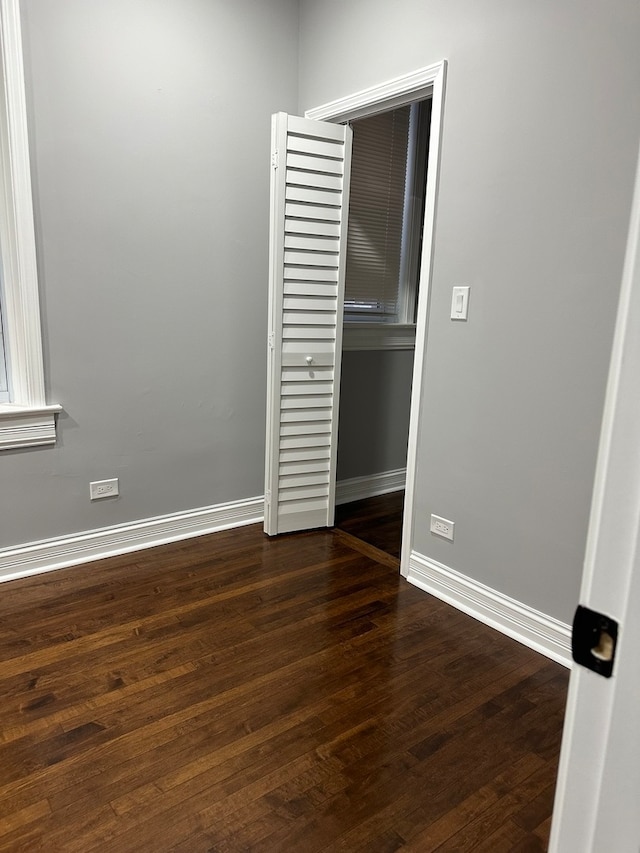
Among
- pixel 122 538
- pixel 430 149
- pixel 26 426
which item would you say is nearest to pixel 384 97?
pixel 430 149

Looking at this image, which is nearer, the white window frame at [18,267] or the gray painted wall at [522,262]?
the gray painted wall at [522,262]

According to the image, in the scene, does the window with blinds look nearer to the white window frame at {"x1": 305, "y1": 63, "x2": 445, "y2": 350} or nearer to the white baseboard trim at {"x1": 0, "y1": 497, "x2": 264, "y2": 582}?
the white window frame at {"x1": 305, "y1": 63, "x2": 445, "y2": 350}

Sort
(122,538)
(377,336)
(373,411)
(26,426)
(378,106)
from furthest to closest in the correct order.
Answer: (373,411) → (377,336) → (122,538) → (378,106) → (26,426)

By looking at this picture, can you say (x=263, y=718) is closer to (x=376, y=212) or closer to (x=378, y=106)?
(x=378, y=106)

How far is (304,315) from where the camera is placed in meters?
3.09

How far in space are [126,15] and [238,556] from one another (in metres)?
2.47

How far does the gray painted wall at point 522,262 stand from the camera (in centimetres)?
199

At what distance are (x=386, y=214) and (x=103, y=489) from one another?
2.43 meters

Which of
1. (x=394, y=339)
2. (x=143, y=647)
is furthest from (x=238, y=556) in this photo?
(x=394, y=339)

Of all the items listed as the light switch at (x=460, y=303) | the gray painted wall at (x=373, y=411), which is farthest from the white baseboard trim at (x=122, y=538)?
the light switch at (x=460, y=303)

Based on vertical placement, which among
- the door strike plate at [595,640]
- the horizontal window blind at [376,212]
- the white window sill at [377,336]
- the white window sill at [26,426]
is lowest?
the white window sill at [26,426]

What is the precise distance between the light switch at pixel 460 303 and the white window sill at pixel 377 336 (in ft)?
4.03

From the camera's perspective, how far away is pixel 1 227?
256cm

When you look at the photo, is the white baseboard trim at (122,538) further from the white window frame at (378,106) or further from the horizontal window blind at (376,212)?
the horizontal window blind at (376,212)
